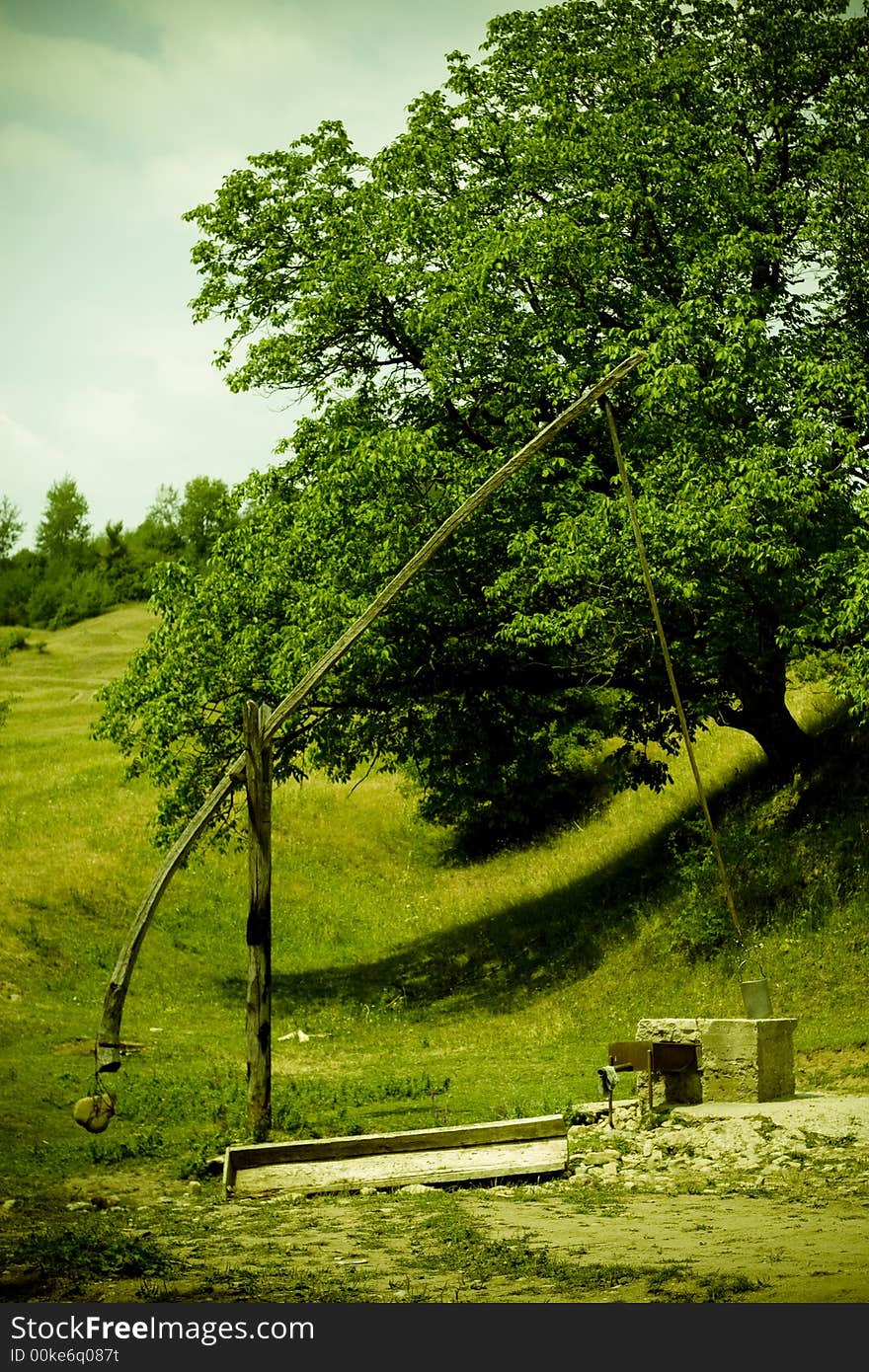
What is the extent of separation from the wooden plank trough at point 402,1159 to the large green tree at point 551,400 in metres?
10.4

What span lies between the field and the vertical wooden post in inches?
23.3

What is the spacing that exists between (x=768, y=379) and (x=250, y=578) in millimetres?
10090

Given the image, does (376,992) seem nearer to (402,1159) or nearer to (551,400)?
(551,400)

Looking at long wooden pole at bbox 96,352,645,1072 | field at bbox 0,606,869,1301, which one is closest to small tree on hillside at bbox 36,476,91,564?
field at bbox 0,606,869,1301

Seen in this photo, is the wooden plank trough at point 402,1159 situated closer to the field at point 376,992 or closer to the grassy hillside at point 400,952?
the field at point 376,992

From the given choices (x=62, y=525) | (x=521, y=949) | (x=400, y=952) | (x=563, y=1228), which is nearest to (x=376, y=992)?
(x=521, y=949)

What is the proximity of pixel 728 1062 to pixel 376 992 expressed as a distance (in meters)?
13.2

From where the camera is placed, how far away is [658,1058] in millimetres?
13008

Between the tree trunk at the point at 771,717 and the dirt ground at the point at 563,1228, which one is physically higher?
the tree trunk at the point at 771,717

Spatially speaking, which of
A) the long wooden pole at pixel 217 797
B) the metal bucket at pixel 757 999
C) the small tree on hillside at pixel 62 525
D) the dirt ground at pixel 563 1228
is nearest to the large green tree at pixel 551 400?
the long wooden pole at pixel 217 797

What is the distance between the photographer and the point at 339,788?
40.0 m

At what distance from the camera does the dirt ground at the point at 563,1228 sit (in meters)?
→ 7.12

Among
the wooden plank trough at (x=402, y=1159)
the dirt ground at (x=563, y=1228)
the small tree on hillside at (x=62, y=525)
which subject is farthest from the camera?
the small tree on hillside at (x=62, y=525)

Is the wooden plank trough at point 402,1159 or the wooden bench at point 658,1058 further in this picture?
the wooden bench at point 658,1058
